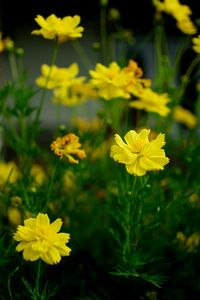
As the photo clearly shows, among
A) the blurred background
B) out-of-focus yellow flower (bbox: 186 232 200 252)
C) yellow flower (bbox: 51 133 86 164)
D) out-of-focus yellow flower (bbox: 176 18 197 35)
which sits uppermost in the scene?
the blurred background

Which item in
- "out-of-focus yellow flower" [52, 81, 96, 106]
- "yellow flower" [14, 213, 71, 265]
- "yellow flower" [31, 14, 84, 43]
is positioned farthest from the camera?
"out-of-focus yellow flower" [52, 81, 96, 106]

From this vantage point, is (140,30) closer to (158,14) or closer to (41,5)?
(41,5)

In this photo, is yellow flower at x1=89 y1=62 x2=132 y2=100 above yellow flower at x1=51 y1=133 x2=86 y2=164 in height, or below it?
above

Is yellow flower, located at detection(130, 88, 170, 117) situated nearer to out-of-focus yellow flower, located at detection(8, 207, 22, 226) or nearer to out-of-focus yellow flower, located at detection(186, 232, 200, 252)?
out-of-focus yellow flower, located at detection(186, 232, 200, 252)

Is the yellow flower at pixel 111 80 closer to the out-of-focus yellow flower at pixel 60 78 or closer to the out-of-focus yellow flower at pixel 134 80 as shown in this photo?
the out-of-focus yellow flower at pixel 134 80

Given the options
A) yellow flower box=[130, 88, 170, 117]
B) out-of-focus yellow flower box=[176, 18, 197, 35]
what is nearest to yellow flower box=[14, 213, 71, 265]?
yellow flower box=[130, 88, 170, 117]

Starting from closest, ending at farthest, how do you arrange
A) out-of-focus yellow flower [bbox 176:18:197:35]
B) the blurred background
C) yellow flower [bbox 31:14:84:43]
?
yellow flower [bbox 31:14:84:43]
out-of-focus yellow flower [bbox 176:18:197:35]
the blurred background
